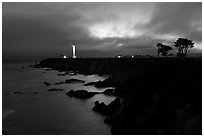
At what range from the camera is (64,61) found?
132 metres

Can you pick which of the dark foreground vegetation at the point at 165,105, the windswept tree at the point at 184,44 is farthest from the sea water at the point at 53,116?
the windswept tree at the point at 184,44

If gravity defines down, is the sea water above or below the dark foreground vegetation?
below

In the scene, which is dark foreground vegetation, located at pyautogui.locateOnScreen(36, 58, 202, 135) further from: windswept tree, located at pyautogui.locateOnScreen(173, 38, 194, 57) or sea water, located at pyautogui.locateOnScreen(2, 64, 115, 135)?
windswept tree, located at pyautogui.locateOnScreen(173, 38, 194, 57)

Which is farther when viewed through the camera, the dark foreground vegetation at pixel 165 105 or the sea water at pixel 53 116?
the sea water at pixel 53 116

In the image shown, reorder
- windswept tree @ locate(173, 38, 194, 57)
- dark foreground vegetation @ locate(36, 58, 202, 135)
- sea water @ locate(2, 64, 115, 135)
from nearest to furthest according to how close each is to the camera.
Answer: dark foreground vegetation @ locate(36, 58, 202, 135) < sea water @ locate(2, 64, 115, 135) < windswept tree @ locate(173, 38, 194, 57)

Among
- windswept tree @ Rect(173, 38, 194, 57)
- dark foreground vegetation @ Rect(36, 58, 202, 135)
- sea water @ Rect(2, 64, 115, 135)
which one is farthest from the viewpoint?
windswept tree @ Rect(173, 38, 194, 57)

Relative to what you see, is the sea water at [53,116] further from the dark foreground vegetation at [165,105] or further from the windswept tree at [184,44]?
the windswept tree at [184,44]

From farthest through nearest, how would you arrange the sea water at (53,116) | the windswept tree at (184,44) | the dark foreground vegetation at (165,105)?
the windswept tree at (184,44) → the sea water at (53,116) → the dark foreground vegetation at (165,105)

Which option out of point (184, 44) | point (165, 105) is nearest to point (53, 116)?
point (165, 105)

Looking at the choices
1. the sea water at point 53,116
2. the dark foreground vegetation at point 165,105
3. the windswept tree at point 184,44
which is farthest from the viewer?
the windswept tree at point 184,44

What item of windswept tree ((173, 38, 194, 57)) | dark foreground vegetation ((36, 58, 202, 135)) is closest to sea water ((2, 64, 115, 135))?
dark foreground vegetation ((36, 58, 202, 135))

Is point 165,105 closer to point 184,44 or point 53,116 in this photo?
point 53,116

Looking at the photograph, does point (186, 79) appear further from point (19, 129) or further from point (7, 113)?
point (7, 113)

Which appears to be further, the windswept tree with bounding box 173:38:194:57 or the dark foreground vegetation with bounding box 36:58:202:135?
the windswept tree with bounding box 173:38:194:57
